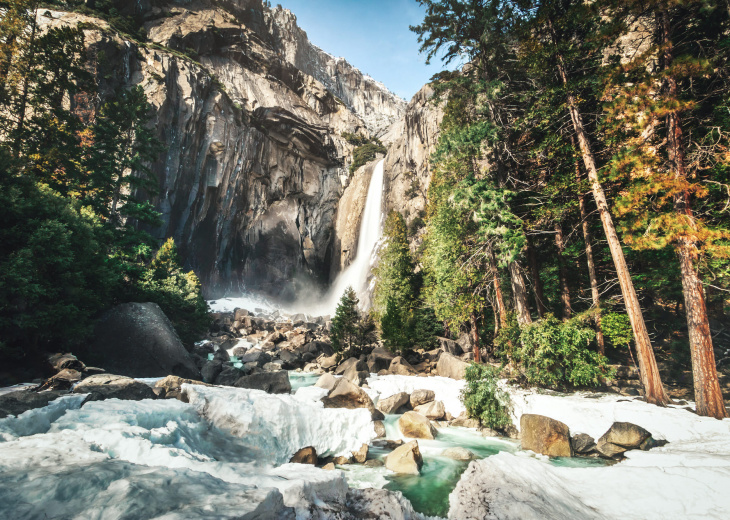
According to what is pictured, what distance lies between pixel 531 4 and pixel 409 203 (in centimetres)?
2704

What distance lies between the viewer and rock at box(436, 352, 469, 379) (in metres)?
13.2

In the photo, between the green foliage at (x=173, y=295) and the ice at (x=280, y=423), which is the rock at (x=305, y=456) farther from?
the green foliage at (x=173, y=295)

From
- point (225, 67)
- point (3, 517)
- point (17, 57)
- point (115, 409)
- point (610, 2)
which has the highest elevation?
point (225, 67)

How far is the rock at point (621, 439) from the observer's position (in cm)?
642

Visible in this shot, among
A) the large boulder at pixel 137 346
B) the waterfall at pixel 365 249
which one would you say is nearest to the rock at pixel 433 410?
the large boulder at pixel 137 346

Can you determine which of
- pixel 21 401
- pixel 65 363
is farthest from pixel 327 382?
pixel 21 401

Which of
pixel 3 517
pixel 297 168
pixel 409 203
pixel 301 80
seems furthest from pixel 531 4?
pixel 301 80

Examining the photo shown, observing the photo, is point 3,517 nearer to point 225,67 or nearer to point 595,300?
point 595,300

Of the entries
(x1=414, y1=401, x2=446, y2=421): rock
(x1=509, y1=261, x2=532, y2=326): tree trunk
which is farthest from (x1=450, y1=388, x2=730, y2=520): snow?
(x1=414, y1=401, x2=446, y2=421): rock

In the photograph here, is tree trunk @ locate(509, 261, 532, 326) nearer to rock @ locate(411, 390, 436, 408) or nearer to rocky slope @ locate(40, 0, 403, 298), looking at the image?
rock @ locate(411, 390, 436, 408)

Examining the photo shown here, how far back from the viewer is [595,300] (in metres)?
10.3

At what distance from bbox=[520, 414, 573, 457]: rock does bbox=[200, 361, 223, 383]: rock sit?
12.8m

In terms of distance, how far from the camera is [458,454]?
7508 millimetres

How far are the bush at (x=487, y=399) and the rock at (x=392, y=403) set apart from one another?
2421mm
